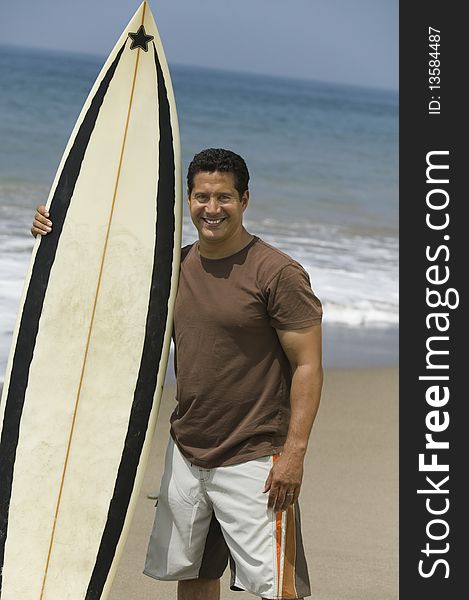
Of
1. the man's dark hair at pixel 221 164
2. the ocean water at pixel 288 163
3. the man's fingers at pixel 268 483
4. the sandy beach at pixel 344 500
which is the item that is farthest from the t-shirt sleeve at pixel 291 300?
the ocean water at pixel 288 163

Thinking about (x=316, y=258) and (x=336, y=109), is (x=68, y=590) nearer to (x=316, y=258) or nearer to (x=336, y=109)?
(x=316, y=258)

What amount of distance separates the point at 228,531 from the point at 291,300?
2.11 feet

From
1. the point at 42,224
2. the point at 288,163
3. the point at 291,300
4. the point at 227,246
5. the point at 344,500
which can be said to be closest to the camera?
the point at 291,300

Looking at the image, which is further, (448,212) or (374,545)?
(448,212)

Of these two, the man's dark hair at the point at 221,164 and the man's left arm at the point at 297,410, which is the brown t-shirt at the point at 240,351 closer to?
the man's left arm at the point at 297,410

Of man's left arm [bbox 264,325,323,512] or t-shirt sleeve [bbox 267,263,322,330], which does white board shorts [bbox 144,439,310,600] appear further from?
t-shirt sleeve [bbox 267,263,322,330]

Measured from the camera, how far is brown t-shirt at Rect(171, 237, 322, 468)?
8.92 ft

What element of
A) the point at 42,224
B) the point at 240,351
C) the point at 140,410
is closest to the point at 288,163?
the point at 42,224

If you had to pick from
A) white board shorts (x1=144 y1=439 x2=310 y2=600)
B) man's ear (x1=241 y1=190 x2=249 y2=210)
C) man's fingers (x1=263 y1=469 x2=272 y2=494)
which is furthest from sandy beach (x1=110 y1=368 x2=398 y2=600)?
man's ear (x1=241 y1=190 x2=249 y2=210)

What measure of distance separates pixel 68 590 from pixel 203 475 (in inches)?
26.6

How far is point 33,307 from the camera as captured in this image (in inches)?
130

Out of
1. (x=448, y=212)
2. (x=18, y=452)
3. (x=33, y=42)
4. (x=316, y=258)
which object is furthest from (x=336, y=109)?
(x=18, y=452)

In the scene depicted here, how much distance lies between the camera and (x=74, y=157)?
3441 mm

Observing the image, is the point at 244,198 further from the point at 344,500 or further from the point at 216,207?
the point at 344,500
